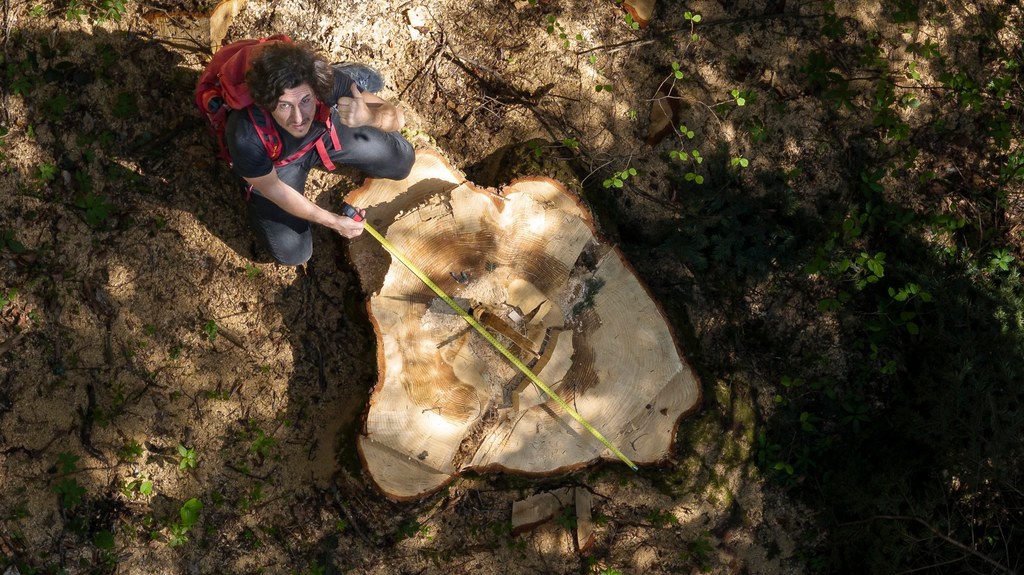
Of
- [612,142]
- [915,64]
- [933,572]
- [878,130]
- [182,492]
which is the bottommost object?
[182,492]

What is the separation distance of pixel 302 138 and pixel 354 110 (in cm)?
27

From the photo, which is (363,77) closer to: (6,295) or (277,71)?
(277,71)

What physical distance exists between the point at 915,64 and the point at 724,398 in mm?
2270

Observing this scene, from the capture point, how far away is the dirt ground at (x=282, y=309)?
11.3 feet

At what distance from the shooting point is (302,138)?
2908 millimetres

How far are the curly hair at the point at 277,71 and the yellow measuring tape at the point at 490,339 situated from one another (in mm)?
779

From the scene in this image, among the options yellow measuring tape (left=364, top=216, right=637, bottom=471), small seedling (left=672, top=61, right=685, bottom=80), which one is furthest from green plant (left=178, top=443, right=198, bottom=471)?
small seedling (left=672, top=61, right=685, bottom=80)

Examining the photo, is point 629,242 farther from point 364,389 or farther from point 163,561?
point 163,561

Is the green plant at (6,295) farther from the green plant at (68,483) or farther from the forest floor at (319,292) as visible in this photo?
the green plant at (68,483)

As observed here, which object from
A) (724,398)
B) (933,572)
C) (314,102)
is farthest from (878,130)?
(314,102)

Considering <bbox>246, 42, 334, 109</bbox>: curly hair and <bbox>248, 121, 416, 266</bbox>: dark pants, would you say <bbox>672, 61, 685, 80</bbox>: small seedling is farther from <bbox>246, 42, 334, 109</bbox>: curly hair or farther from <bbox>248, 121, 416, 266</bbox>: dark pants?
<bbox>246, 42, 334, 109</bbox>: curly hair

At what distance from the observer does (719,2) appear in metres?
3.89

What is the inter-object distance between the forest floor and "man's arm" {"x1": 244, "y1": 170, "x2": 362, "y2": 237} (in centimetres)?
41

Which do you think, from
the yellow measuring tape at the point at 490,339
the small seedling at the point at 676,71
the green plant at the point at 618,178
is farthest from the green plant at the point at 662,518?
the small seedling at the point at 676,71
